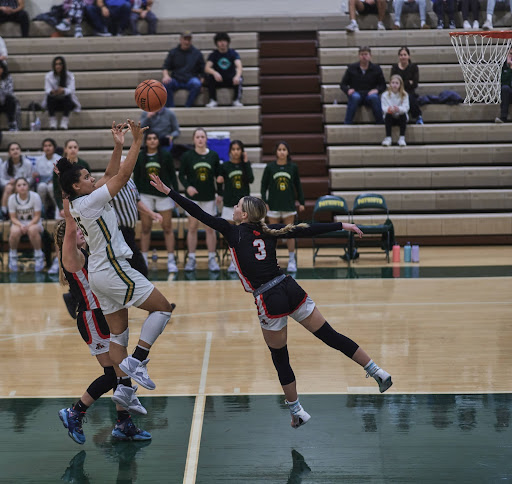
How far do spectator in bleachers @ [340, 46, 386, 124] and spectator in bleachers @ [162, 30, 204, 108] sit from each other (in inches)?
104

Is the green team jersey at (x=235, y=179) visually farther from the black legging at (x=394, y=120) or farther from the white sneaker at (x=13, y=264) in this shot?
the black legging at (x=394, y=120)

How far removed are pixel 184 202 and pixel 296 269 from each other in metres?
6.49

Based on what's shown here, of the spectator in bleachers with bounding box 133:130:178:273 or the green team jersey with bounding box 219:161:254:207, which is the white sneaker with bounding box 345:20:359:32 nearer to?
the green team jersey with bounding box 219:161:254:207

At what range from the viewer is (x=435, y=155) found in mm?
14422

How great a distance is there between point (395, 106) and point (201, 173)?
4296 mm

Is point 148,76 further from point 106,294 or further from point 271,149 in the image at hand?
point 106,294

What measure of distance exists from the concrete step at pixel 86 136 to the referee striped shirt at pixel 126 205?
6.93 meters

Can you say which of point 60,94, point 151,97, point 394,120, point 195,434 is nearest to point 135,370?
point 195,434

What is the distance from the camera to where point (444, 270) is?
456 inches

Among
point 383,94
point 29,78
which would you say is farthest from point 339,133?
point 29,78

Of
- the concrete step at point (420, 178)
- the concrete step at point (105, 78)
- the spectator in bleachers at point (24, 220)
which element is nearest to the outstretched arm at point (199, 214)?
the spectator in bleachers at point (24, 220)

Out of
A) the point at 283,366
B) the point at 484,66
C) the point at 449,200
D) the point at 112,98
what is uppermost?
the point at 484,66

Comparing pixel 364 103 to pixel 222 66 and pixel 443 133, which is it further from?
pixel 222 66

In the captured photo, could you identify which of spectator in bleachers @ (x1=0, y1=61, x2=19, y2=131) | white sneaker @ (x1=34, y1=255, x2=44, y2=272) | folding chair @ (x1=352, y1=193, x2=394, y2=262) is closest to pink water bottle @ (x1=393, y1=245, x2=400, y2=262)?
folding chair @ (x1=352, y1=193, x2=394, y2=262)
